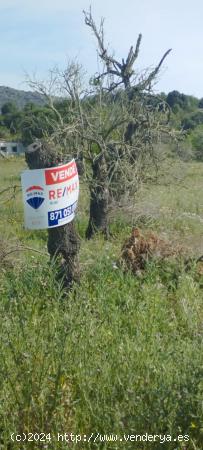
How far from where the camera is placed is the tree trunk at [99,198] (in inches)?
364

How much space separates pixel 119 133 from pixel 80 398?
8.02 m

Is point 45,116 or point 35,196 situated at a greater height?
point 45,116

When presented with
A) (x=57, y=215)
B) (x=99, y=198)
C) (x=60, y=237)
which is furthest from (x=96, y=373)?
(x=99, y=198)

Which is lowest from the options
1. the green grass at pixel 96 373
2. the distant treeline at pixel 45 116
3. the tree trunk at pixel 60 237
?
the green grass at pixel 96 373

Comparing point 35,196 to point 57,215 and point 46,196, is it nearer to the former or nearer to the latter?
point 46,196

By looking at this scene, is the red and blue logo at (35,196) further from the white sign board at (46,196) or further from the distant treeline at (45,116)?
the distant treeline at (45,116)

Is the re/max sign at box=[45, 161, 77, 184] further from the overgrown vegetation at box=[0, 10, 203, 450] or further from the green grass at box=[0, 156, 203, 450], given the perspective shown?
the green grass at box=[0, 156, 203, 450]

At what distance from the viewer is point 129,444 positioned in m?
2.60

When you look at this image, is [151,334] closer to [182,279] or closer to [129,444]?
[129,444]

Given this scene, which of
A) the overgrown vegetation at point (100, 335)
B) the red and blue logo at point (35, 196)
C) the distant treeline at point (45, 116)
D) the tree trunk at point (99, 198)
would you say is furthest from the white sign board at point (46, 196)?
the tree trunk at point (99, 198)

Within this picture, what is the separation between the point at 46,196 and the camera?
420 cm

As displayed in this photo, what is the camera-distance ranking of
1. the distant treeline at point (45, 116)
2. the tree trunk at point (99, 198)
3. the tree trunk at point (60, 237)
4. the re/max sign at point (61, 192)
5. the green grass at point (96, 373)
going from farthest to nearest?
the distant treeline at point (45, 116)
the tree trunk at point (99, 198)
the tree trunk at point (60, 237)
the re/max sign at point (61, 192)
the green grass at point (96, 373)

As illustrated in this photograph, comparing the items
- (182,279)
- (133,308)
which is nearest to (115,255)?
(182,279)

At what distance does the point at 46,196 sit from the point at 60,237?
2.29 ft
